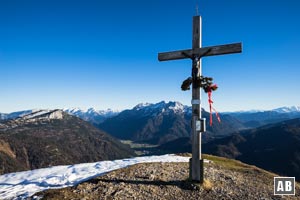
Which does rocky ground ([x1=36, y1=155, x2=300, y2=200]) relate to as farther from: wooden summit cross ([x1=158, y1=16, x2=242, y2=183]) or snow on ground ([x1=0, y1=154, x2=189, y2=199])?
snow on ground ([x1=0, y1=154, x2=189, y2=199])

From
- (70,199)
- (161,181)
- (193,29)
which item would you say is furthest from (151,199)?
(193,29)

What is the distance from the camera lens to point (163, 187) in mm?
15953

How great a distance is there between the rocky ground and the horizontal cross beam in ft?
26.3

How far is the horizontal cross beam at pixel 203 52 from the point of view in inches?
615

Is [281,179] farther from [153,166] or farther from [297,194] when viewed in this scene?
[153,166]

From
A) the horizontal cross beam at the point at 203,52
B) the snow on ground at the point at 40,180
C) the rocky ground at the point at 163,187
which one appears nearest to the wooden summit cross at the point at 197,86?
the horizontal cross beam at the point at 203,52

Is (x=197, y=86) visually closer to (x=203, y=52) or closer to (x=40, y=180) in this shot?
(x=203, y=52)

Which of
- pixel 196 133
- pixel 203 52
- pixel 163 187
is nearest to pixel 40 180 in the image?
pixel 163 187

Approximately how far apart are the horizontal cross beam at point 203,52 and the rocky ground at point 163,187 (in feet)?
26.3

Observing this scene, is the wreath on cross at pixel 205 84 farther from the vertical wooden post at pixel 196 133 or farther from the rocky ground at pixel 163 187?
the rocky ground at pixel 163 187

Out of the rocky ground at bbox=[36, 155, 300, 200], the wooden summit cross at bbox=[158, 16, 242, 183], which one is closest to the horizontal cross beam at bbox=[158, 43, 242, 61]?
the wooden summit cross at bbox=[158, 16, 242, 183]

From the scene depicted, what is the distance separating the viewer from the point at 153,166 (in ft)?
69.1

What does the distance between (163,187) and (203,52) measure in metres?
8.71

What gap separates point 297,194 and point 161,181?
9.00 m
